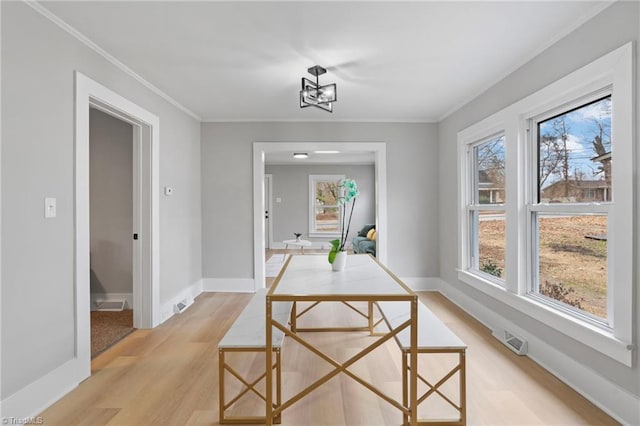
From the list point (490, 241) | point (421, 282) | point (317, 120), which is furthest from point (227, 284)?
point (490, 241)

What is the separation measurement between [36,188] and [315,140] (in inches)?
130

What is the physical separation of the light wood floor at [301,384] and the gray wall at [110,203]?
3.60ft

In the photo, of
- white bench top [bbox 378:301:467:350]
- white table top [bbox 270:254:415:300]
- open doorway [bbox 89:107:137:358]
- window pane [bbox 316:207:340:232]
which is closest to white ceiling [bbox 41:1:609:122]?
open doorway [bbox 89:107:137:358]

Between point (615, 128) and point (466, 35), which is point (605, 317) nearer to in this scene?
point (615, 128)

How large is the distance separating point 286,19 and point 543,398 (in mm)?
2847

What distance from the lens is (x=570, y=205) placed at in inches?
93.3

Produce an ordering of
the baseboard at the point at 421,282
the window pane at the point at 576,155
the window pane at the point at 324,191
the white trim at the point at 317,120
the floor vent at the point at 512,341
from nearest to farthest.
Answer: the window pane at the point at 576,155 < the floor vent at the point at 512,341 < the white trim at the point at 317,120 < the baseboard at the point at 421,282 < the window pane at the point at 324,191

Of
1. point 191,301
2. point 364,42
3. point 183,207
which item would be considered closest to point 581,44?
point 364,42

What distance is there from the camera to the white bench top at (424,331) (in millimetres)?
1869

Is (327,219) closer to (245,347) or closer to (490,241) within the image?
(490,241)

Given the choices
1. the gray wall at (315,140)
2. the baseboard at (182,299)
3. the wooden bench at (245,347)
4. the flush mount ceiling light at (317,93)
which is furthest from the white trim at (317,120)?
the wooden bench at (245,347)

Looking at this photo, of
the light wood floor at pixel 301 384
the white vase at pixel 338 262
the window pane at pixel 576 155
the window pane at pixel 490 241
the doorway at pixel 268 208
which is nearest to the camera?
the light wood floor at pixel 301 384

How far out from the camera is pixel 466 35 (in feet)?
7.86

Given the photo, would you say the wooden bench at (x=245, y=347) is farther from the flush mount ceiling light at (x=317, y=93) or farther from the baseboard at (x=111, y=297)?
the baseboard at (x=111, y=297)
